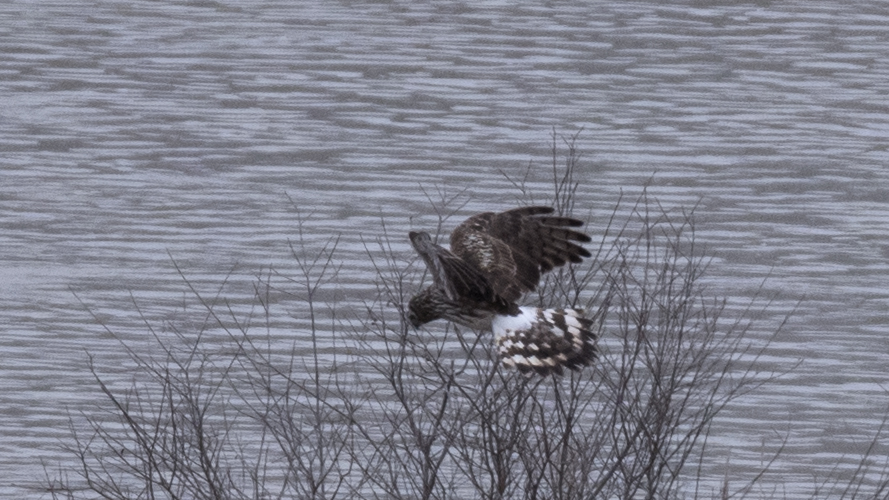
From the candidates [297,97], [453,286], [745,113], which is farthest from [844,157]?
[453,286]

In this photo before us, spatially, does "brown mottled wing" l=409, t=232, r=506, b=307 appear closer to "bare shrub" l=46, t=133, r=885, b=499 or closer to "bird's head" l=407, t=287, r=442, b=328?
"bird's head" l=407, t=287, r=442, b=328

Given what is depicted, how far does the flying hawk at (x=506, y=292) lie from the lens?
8.41 m

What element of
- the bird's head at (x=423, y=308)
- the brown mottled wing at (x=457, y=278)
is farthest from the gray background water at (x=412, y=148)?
the brown mottled wing at (x=457, y=278)

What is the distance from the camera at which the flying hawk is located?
27.6ft

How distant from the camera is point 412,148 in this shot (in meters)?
26.1

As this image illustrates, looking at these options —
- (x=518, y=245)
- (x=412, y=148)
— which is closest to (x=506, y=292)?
(x=518, y=245)

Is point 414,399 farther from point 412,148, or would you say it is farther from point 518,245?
point 412,148

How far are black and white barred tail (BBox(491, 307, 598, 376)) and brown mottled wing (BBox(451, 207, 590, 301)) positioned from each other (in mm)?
333

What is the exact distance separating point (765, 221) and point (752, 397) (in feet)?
23.5

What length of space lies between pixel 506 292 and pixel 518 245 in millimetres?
706

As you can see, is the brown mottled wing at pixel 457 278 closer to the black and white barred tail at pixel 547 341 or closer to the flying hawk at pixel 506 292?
the flying hawk at pixel 506 292

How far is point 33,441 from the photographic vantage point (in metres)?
14.5

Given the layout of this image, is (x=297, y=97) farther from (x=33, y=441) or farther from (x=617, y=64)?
(x=33, y=441)

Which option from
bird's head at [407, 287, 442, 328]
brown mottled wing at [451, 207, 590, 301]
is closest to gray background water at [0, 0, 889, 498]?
brown mottled wing at [451, 207, 590, 301]
